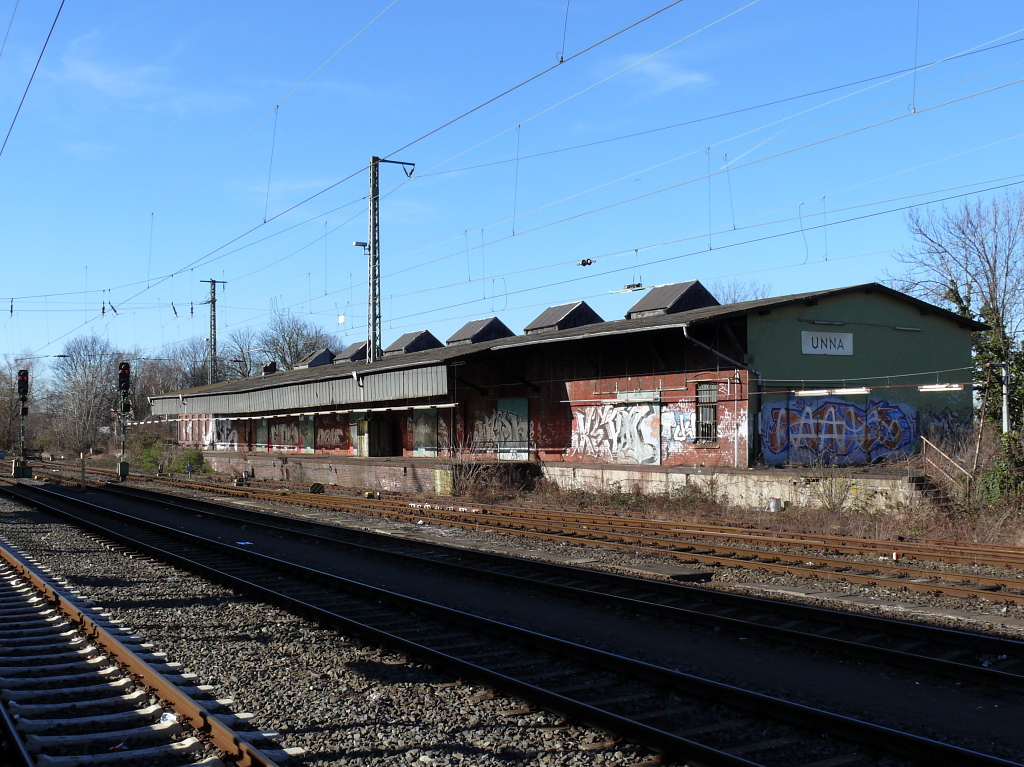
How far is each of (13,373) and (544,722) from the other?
3802 inches

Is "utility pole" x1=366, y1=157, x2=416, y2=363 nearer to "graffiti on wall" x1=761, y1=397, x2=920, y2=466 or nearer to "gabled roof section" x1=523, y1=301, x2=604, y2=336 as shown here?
"gabled roof section" x1=523, y1=301, x2=604, y2=336

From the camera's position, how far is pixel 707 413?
25.1 meters

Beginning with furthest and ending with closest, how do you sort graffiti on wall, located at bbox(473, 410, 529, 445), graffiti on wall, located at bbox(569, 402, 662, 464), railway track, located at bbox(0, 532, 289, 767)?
1. graffiti on wall, located at bbox(473, 410, 529, 445)
2. graffiti on wall, located at bbox(569, 402, 662, 464)
3. railway track, located at bbox(0, 532, 289, 767)

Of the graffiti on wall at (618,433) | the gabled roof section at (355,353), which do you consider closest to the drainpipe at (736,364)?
the graffiti on wall at (618,433)

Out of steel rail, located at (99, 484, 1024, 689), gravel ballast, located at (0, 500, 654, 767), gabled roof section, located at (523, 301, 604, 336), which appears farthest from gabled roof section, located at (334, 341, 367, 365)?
gravel ballast, located at (0, 500, 654, 767)

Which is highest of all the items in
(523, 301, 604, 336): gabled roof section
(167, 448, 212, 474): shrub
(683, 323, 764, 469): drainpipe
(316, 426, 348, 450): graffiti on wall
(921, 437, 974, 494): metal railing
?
(523, 301, 604, 336): gabled roof section

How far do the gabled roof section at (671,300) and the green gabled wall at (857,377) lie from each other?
606 centimetres

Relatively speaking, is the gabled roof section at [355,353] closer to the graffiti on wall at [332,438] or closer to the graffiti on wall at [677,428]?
the graffiti on wall at [332,438]

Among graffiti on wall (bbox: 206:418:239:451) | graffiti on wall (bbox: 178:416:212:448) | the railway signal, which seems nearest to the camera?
the railway signal

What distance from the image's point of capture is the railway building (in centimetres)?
2441

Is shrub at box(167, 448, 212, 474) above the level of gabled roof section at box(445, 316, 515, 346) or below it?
below

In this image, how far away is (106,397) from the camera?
87.4 metres

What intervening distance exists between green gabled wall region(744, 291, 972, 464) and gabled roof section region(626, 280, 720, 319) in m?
6.06

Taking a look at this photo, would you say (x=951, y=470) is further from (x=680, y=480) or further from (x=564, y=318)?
(x=564, y=318)
